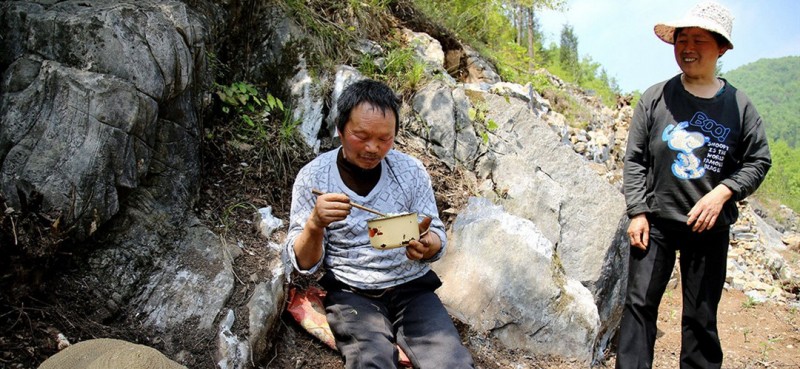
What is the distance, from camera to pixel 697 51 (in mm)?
3121

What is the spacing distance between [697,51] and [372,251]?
2.06 metres

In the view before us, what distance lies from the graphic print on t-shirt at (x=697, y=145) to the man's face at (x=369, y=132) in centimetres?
164

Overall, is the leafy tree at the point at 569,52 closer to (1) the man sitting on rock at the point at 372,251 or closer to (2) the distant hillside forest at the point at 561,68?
(2) the distant hillside forest at the point at 561,68

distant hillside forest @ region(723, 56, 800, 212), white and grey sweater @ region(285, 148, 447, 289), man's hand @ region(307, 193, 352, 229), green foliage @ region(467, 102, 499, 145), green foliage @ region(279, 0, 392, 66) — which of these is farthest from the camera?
distant hillside forest @ region(723, 56, 800, 212)

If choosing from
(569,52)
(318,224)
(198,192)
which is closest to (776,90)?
(569,52)

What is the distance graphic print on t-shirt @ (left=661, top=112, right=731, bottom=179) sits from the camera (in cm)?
312

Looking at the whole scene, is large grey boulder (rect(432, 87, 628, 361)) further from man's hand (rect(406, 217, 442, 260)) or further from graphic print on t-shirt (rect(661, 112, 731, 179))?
graphic print on t-shirt (rect(661, 112, 731, 179))

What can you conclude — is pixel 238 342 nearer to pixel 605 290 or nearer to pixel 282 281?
pixel 282 281

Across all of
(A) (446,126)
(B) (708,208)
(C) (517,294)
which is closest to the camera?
(B) (708,208)

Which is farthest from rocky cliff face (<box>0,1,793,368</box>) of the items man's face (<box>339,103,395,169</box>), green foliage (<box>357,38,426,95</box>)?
man's face (<box>339,103,395,169</box>)

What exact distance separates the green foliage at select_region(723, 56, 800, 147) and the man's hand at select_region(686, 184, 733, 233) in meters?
77.4

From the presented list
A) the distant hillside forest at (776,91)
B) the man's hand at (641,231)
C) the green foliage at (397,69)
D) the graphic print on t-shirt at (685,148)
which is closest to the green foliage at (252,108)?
the green foliage at (397,69)

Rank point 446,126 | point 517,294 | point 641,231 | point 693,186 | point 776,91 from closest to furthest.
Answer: point 693,186 → point 641,231 → point 517,294 → point 446,126 → point 776,91

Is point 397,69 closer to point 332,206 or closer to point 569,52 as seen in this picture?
point 332,206
